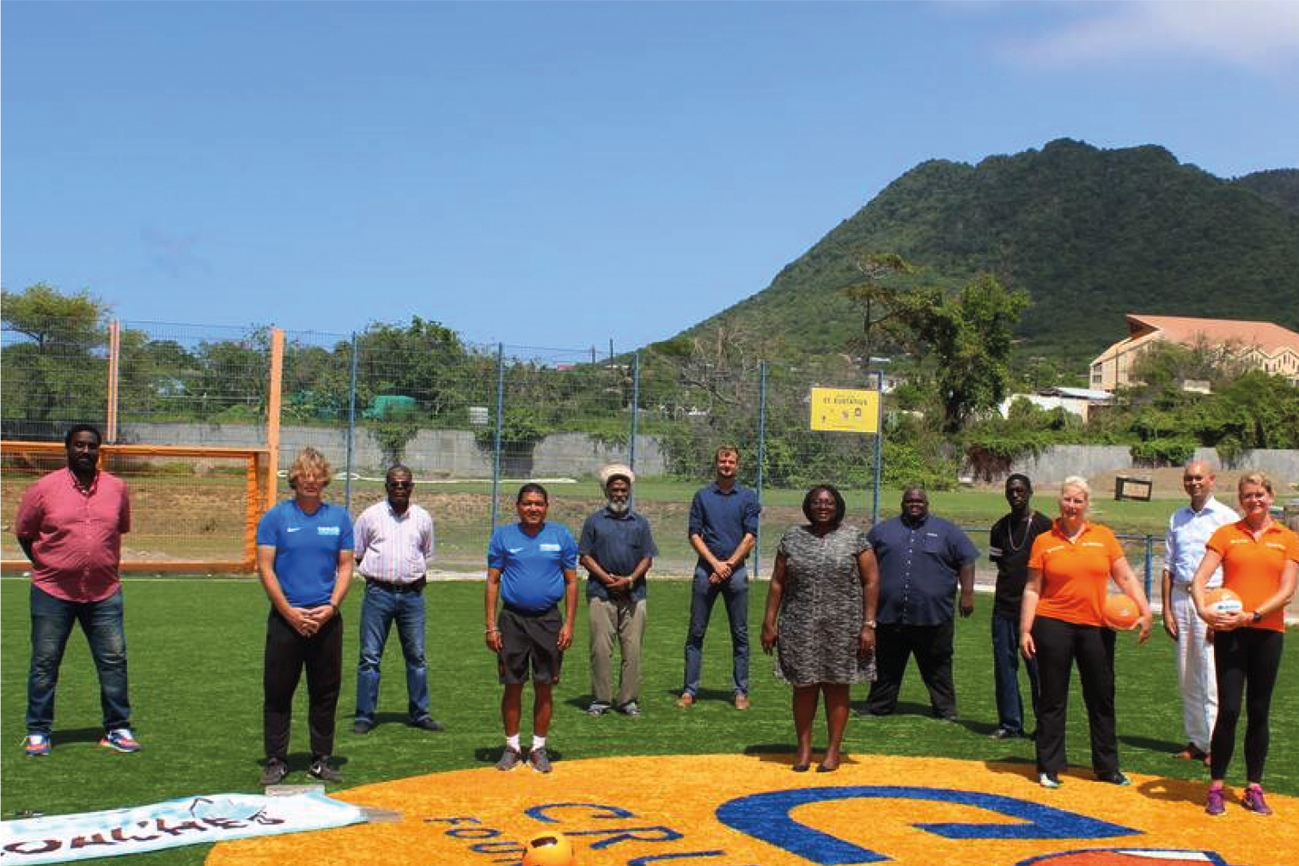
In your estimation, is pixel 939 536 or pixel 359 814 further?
pixel 939 536

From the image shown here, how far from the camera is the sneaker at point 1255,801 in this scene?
325 inches

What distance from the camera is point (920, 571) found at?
37.0 ft

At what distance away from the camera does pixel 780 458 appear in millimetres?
23250

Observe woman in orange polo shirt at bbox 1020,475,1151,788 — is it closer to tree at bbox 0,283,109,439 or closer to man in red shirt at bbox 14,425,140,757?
man in red shirt at bbox 14,425,140,757

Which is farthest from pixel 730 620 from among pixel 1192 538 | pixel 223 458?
pixel 223 458

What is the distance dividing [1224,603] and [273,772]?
17.5 feet

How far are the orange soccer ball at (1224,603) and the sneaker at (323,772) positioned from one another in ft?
16.3

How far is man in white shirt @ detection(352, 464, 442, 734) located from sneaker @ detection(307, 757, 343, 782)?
1.54 metres

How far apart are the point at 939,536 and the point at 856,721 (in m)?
1.50

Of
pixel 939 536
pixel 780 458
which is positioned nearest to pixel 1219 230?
pixel 780 458

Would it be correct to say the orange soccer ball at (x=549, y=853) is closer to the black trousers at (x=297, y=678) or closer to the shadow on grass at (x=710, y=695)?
the black trousers at (x=297, y=678)

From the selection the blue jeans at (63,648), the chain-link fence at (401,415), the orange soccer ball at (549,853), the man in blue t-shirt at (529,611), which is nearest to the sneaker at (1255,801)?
the man in blue t-shirt at (529,611)

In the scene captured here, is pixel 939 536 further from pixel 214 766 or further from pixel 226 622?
pixel 226 622

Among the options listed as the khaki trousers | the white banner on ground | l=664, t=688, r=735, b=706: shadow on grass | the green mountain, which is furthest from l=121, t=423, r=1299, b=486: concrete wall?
the green mountain
